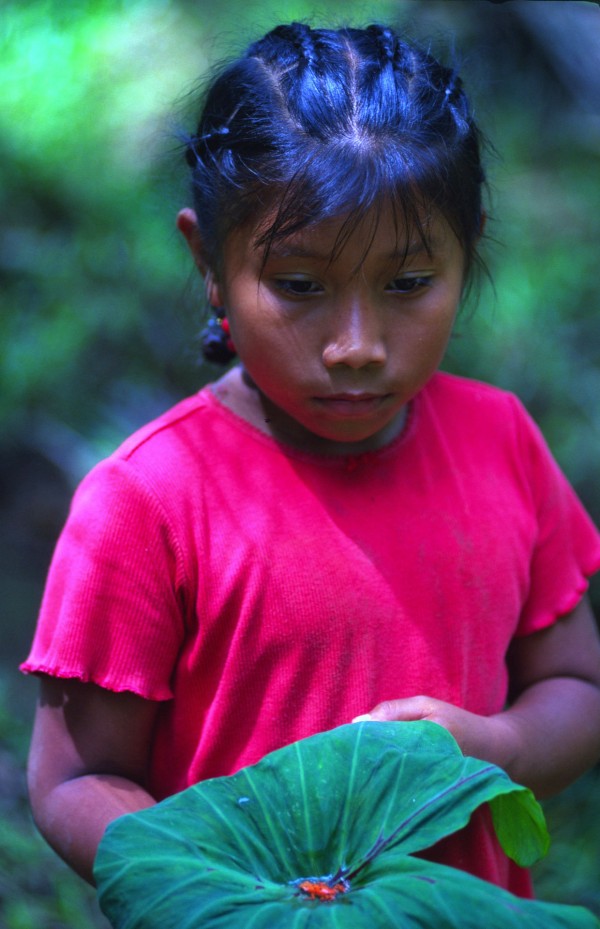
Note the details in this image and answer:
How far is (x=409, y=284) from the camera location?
4.35 feet

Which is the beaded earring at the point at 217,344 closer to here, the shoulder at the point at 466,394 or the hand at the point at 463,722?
the shoulder at the point at 466,394

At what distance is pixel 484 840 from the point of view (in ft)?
4.66

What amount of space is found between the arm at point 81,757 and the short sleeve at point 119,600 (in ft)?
0.15

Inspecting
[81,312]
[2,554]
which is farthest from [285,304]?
[2,554]

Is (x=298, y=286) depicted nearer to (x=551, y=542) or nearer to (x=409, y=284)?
(x=409, y=284)

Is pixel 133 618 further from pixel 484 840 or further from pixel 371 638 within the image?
pixel 484 840

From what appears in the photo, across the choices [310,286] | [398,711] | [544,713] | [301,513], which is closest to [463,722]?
[398,711]

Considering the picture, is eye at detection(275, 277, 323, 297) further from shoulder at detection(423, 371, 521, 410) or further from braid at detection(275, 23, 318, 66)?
shoulder at detection(423, 371, 521, 410)

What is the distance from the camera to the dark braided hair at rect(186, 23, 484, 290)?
1.27 metres

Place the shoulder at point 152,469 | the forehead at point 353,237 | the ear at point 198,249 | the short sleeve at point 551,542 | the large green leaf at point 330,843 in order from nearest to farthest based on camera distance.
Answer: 1. the large green leaf at point 330,843
2. the forehead at point 353,237
3. the shoulder at point 152,469
4. the ear at point 198,249
5. the short sleeve at point 551,542

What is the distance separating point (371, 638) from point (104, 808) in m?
0.39

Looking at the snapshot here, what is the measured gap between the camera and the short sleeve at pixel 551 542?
1.60 m

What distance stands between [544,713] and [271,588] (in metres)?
0.45

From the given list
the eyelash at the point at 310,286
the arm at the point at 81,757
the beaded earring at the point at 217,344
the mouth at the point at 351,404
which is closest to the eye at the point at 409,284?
the eyelash at the point at 310,286
